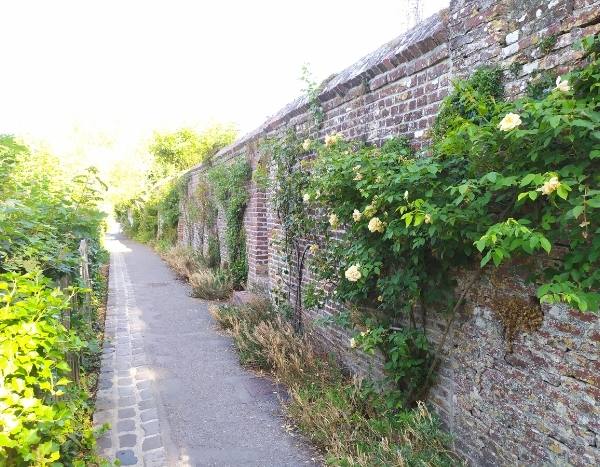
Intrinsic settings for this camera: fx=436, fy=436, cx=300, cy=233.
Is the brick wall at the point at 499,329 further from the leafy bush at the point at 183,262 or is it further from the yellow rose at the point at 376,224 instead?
the leafy bush at the point at 183,262

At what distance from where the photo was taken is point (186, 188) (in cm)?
1578

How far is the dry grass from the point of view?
9.85 feet

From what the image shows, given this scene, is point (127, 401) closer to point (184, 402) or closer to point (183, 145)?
point (184, 402)

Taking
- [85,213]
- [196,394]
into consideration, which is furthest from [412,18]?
[196,394]

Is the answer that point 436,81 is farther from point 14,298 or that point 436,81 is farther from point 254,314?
point 254,314

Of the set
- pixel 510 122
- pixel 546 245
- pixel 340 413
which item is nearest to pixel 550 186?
pixel 546 245

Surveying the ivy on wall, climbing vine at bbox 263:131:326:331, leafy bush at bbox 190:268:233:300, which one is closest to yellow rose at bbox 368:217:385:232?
the ivy on wall

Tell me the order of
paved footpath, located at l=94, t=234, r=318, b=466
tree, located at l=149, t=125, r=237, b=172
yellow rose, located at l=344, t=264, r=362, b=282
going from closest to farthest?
yellow rose, located at l=344, t=264, r=362, b=282 → paved footpath, located at l=94, t=234, r=318, b=466 → tree, located at l=149, t=125, r=237, b=172

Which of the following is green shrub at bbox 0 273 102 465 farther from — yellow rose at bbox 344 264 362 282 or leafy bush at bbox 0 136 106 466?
yellow rose at bbox 344 264 362 282

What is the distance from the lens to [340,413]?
3.55 metres

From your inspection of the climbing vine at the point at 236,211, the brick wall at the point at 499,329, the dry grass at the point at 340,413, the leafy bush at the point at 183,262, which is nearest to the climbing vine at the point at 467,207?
the brick wall at the point at 499,329

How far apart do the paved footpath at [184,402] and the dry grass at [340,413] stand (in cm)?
21

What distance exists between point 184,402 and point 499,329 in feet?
10.2

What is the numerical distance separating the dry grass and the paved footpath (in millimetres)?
208
